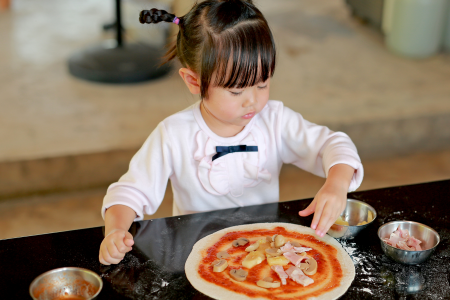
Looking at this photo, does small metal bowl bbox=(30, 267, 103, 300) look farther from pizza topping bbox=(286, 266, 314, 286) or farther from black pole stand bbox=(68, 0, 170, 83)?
black pole stand bbox=(68, 0, 170, 83)

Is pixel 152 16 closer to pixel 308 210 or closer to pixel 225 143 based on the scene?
pixel 225 143

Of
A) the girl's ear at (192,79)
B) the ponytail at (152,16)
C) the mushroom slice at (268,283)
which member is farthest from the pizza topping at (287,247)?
the ponytail at (152,16)

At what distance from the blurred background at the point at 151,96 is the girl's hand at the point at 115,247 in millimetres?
1404

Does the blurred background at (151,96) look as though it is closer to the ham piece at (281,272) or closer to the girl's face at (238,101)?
the girl's face at (238,101)

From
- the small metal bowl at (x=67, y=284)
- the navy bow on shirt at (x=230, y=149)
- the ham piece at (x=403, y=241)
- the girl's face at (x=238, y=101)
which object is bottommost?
the small metal bowl at (x=67, y=284)

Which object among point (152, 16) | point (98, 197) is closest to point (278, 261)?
point (152, 16)

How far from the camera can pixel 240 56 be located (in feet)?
4.05

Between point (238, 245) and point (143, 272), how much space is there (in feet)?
0.72

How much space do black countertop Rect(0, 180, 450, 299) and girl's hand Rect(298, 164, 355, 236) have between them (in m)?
0.06

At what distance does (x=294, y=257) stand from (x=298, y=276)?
2.2 inches

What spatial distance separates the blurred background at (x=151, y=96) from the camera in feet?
8.93

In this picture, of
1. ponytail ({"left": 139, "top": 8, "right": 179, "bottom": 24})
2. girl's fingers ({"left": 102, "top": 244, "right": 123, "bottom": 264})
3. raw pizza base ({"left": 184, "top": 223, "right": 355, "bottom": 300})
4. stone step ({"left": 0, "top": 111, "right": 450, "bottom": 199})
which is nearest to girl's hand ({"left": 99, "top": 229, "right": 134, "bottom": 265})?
girl's fingers ({"left": 102, "top": 244, "right": 123, "bottom": 264})

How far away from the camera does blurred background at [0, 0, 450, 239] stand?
2721 mm

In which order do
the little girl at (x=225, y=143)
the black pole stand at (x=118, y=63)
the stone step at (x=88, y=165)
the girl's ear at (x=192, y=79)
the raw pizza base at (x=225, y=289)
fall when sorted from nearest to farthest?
the raw pizza base at (x=225, y=289)
the little girl at (x=225, y=143)
the girl's ear at (x=192, y=79)
the stone step at (x=88, y=165)
the black pole stand at (x=118, y=63)
